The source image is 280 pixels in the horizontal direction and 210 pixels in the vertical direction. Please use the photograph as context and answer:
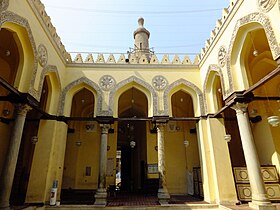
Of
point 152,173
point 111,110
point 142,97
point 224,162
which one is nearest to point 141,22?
point 142,97

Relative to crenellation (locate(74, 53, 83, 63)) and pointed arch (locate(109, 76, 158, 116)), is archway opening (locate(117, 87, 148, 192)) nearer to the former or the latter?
pointed arch (locate(109, 76, 158, 116))

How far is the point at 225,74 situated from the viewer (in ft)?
24.2

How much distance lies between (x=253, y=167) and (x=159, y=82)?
5402mm

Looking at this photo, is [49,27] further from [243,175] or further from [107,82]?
[243,175]

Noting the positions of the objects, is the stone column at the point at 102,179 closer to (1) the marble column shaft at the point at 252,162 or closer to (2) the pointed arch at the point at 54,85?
(2) the pointed arch at the point at 54,85

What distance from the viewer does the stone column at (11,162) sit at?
578 centimetres

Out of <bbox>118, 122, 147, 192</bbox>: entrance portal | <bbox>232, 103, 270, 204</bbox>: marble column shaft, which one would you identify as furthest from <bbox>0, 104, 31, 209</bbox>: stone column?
<bbox>232, 103, 270, 204</bbox>: marble column shaft

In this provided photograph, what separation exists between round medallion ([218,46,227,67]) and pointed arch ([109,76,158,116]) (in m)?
3.22

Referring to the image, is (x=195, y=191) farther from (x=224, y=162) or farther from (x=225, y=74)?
(x=225, y=74)

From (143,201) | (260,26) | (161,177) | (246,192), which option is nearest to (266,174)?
(246,192)

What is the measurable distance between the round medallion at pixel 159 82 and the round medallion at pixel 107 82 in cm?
206

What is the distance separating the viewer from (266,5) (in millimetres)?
5258

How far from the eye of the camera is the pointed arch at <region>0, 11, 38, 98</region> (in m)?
5.46

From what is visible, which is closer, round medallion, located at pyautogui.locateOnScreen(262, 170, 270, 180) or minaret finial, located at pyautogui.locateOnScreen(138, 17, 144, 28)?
round medallion, located at pyautogui.locateOnScreen(262, 170, 270, 180)
